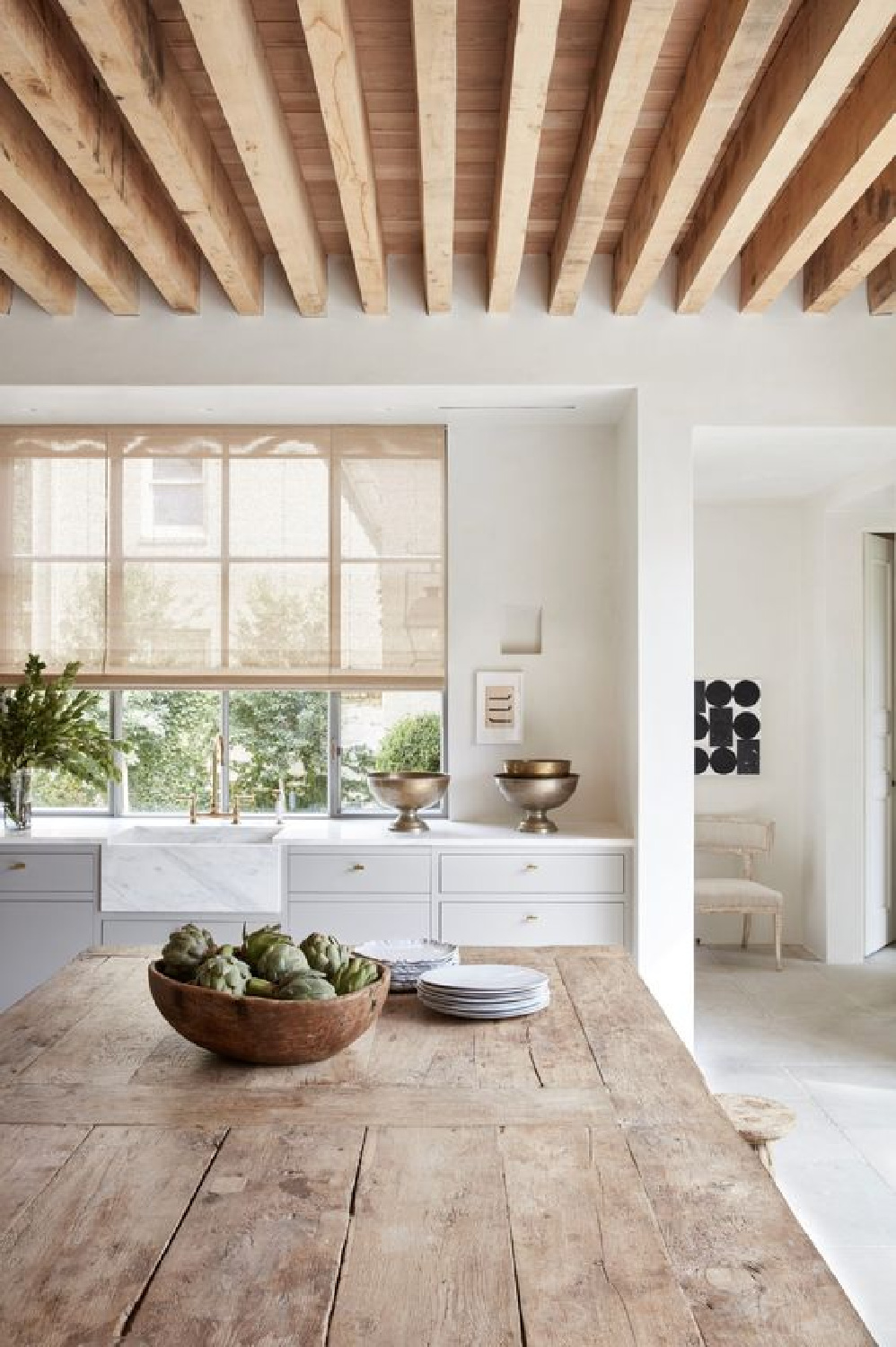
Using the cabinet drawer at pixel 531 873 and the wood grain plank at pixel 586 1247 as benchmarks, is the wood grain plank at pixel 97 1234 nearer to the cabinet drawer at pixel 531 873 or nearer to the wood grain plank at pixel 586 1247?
the wood grain plank at pixel 586 1247

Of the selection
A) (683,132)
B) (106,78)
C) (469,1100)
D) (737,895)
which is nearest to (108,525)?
(106,78)

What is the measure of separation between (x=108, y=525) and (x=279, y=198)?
209 centimetres

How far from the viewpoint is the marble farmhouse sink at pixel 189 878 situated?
4.42 metres

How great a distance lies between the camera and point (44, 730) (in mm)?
4637

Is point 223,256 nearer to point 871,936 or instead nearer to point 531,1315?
point 531,1315

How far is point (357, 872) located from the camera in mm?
4453

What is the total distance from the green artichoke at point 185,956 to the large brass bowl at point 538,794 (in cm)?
279

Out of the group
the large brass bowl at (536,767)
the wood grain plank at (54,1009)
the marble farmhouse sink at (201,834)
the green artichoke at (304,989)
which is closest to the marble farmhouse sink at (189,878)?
the marble farmhouse sink at (201,834)

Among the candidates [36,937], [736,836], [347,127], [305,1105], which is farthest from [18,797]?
[736,836]

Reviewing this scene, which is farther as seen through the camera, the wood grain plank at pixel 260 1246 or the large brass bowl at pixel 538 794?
the large brass bowl at pixel 538 794

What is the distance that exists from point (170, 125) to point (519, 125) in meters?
0.82

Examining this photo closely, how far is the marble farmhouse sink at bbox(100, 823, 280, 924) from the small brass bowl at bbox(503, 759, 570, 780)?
0.99 metres

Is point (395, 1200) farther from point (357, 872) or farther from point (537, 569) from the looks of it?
point (537, 569)

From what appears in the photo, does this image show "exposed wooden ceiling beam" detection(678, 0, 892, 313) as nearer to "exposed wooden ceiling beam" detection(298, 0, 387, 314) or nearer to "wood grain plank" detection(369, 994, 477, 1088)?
"exposed wooden ceiling beam" detection(298, 0, 387, 314)
